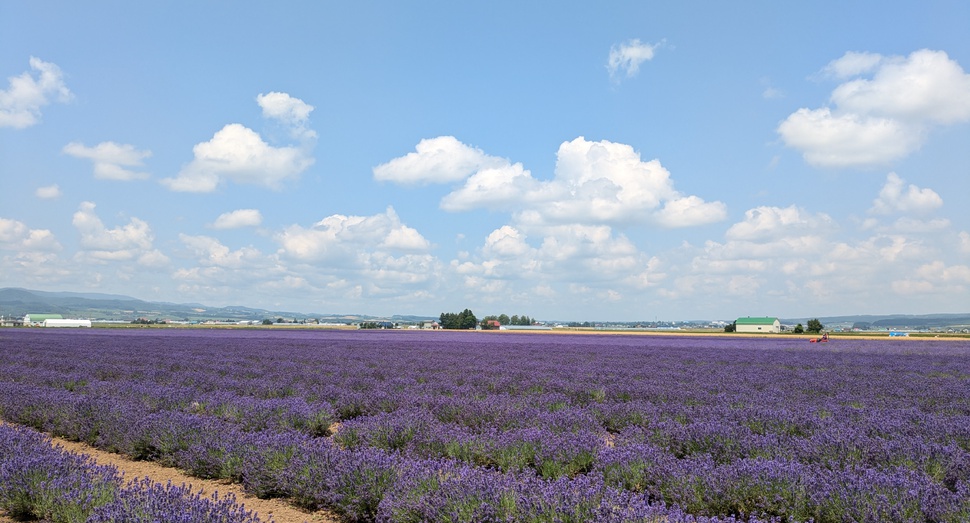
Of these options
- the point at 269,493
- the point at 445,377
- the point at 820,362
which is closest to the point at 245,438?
the point at 269,493

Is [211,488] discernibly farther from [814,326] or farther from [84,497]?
[814,326]

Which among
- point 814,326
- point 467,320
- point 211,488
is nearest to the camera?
point 211,488

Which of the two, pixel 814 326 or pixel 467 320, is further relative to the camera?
pixel 467 320

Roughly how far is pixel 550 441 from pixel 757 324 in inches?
3001

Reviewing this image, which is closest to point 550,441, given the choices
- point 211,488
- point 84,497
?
point 211,488

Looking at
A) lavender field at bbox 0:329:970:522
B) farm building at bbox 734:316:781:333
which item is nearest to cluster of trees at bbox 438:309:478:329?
farm building at bbox 734:316:781:333

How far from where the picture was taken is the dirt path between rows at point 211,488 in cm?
483

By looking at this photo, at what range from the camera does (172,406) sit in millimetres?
8820

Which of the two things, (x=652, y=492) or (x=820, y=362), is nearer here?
(x=652, y=492)

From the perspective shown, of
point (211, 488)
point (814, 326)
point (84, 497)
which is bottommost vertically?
point (211, 488)

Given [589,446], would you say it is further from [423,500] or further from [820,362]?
[820,362]

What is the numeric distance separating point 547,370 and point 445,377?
3183 millimetres

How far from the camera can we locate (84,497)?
14.3ft

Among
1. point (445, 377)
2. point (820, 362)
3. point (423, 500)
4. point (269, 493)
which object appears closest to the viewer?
point (423, 500)
